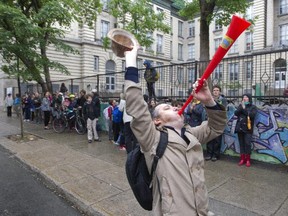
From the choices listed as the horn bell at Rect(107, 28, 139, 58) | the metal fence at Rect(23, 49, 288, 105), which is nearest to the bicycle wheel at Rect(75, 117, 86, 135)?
the metal fence at Rect(23, 49, 288, 105)

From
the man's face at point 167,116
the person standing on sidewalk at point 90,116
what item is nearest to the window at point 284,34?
the person standing on sidewalk at point 90,116

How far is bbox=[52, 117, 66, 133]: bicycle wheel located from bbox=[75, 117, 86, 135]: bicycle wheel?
0.98 meters

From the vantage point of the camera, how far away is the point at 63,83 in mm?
15570

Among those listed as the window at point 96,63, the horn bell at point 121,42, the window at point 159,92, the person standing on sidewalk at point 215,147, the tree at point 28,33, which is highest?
the window at point 96,63

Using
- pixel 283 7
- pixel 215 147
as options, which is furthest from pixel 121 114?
pixel 283 7

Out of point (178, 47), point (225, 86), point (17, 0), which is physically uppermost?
point (178, 47)

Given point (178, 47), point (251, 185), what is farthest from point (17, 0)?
point (178, 47)

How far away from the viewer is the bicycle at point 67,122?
11.8 metres

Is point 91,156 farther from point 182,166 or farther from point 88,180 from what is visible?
point 182,166

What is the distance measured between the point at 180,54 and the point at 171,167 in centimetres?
5052

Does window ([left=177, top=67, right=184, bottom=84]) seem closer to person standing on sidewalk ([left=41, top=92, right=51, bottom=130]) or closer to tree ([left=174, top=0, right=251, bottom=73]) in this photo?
tree ([left=174, top=0, right=251, bottom=73])

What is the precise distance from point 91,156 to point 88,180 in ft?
7.14

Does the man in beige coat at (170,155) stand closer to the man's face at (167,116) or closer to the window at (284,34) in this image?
the man's face at (167,116)

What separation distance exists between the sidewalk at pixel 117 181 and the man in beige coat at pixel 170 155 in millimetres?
2264
